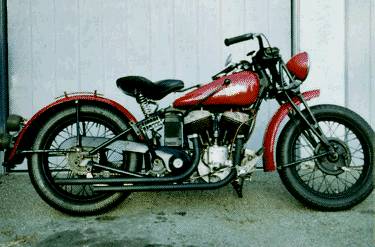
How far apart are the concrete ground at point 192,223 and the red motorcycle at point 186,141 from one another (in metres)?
0.16

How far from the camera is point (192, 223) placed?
3.21 meters

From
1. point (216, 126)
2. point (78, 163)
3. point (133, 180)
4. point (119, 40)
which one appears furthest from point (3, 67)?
point (216, 126)

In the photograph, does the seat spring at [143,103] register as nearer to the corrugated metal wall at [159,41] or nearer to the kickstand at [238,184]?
the kickstand at [238,184]

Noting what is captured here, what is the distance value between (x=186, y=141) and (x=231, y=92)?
0.50 meters

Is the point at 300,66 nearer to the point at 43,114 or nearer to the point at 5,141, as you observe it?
the point at 43,114

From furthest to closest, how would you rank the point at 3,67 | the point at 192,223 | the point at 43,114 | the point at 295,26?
the point at 295,26 → the point at 3,67 → the point at 43,114 → the point at 192,223

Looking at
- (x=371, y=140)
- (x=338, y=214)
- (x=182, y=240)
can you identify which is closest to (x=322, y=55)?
(x=371, y=140)

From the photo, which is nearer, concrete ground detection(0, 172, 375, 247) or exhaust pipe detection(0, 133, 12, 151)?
concrete ground detection(0, 172, 375, 247)

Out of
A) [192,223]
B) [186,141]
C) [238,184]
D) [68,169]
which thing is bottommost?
[192,223]

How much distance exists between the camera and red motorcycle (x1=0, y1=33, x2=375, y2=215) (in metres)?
3.25

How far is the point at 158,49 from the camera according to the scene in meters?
4.65

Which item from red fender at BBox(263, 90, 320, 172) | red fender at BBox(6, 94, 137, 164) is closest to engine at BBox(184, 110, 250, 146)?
red fender at BBox(263, 90, 320, 172)

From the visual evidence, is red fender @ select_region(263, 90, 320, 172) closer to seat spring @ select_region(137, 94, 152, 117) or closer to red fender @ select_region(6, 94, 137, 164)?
seat spring @ select_region(137, 94, 152, 117)

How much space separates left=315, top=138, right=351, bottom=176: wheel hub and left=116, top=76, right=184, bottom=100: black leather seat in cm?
116
